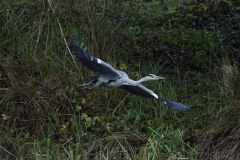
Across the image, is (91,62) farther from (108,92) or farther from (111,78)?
(108,92)

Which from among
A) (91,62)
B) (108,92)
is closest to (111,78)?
(91,62)

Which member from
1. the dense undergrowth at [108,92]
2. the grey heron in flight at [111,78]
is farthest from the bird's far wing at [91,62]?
the dense undergrowth at [108,92]

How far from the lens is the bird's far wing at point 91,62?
4891mm

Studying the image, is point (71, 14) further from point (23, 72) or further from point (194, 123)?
point (194, 123)

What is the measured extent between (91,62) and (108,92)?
1.80 meters

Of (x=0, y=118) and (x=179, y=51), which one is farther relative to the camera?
(x=179, y=51)

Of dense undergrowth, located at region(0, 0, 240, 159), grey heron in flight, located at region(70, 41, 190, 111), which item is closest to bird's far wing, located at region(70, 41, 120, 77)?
grey heron in flight, located at region(70, 41, 190, 111)

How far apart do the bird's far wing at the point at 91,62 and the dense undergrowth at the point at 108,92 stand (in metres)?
0.76

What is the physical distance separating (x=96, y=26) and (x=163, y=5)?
1974 mm

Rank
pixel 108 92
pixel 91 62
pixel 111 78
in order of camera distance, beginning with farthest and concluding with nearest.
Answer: pixel 108 92, pixel 111 78, pixel 91 62

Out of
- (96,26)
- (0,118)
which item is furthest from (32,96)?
(96,26)

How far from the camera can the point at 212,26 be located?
368 inches

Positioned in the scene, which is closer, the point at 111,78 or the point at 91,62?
the point at 91,62

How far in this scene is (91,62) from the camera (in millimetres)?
5027
